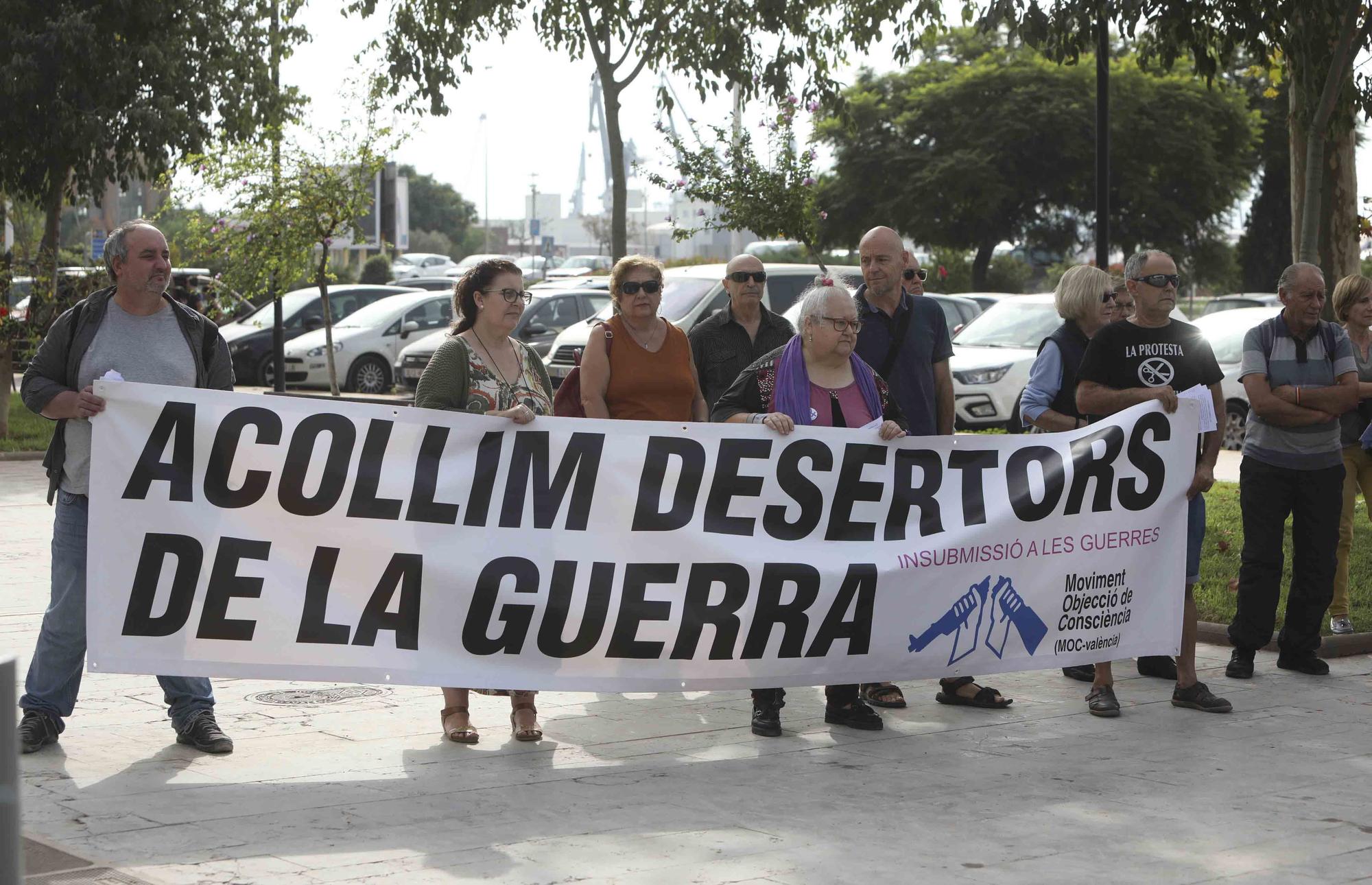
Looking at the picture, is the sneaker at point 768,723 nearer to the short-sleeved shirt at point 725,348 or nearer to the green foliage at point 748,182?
the short-sleeved shirt at point 725,348

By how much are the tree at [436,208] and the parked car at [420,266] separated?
4380 cm

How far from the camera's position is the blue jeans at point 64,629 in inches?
259

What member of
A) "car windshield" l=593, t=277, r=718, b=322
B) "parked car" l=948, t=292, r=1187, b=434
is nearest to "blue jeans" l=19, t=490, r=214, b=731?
"car windshield" l=593, t=277, r=718, b=322

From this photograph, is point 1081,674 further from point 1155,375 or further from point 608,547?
point 608,547

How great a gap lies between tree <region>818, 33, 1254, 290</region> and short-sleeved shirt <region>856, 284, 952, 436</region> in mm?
37128

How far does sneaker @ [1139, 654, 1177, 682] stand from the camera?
27.9 ft

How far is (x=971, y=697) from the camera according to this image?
780 cm

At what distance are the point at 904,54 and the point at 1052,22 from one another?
5.64 metres

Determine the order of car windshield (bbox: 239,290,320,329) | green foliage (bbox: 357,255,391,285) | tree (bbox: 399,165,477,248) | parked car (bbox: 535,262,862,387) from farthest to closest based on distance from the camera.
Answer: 1. tree (bbox: 399,165,477,248)
2. green foliage (bbox: 357,255,391,285)
3. car windshield (bbox: 239,290,320,329)
4. parked car (bbox: 535,262,862,387)

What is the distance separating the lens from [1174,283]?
762cm

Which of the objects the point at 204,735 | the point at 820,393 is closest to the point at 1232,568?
the point at 820,393

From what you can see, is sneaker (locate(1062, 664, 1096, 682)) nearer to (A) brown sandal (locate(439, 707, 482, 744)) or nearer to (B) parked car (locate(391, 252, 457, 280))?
(A) brown sandal (locate(439, 707, 482, 744))

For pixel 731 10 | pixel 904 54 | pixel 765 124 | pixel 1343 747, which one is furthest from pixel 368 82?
→ pixel 1343 747

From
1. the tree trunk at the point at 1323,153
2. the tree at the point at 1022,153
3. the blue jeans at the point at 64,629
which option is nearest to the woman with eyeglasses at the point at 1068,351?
the blue jeans at the point at 64,629
